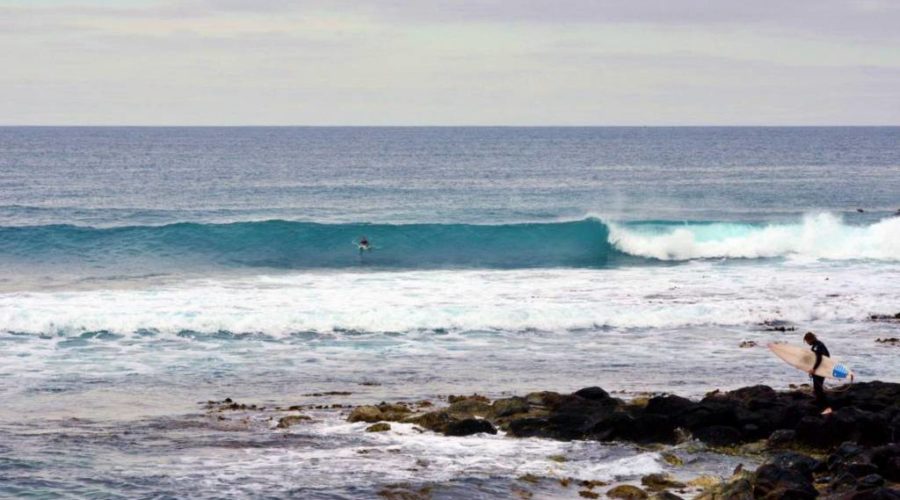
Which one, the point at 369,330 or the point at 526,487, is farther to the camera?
the point at 369,330

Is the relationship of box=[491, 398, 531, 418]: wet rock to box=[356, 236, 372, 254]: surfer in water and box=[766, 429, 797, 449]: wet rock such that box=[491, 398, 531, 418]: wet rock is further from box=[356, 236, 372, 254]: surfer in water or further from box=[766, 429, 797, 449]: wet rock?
box=[356, 236, 372, 254]: surfer in water

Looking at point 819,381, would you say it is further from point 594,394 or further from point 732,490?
point 732,490

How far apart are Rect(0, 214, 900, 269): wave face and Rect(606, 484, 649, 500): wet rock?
26.7 meters

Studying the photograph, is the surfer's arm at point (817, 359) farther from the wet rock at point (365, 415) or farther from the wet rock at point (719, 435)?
the wet rock at point (365, 415)

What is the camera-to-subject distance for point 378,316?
28.7 meters

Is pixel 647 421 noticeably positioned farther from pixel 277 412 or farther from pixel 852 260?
pixel 852 260

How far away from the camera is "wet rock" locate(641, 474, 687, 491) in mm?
15273

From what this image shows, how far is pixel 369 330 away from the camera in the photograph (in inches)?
1093

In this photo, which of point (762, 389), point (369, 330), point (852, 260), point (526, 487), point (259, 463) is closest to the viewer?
point (526, 487)

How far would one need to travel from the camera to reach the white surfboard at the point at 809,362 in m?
19.3

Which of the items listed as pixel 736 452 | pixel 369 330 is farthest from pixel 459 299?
pixel 736 452

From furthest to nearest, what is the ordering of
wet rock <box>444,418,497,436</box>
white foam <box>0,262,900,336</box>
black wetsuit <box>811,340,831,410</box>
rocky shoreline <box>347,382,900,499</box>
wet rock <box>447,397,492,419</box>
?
white foam <box>0,262,900,336</box>, wet rock <box>447,397,492,419</box>, black wetsuit <box>811,340,831,410</box>, wet rock <box>444,418,497,436</box>, rocky shoreline <box>347,382,900,499</box>

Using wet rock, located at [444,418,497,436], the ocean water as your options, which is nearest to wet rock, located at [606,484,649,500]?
the ocean water

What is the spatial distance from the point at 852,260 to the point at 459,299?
15686 mm
